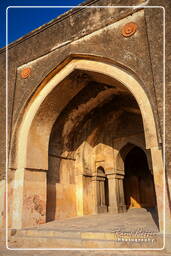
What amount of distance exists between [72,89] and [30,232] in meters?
4.21

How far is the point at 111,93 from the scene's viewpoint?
818 cm

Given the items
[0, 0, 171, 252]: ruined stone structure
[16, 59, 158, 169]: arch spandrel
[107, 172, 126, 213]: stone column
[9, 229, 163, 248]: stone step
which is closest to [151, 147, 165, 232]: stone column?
[0, 0, 171, 252]: ruined stone structure

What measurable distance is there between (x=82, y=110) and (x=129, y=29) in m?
3.56

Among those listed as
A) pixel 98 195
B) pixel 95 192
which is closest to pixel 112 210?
pixel 98 195

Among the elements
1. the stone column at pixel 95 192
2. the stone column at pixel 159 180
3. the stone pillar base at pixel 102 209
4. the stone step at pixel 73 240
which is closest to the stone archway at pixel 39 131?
the stone step at pixel 73 240

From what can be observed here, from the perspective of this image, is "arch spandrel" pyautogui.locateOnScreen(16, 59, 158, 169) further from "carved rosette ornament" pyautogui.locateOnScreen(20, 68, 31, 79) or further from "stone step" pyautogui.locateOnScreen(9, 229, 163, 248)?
"stone step" pyautogui.locateOnScreen(9, 229, 163, 248)

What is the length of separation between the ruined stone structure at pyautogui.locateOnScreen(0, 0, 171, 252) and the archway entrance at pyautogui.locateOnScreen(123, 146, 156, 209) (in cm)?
347

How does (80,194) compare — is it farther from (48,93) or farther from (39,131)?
(48,93)

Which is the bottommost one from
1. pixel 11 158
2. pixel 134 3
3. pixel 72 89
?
pixel 11 158

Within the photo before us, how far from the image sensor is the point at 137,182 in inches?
533

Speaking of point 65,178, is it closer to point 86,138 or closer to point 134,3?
point 86,138

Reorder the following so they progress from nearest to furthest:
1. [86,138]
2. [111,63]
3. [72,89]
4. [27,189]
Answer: [111,63] → [27,189] → [72,89] → [86,138]

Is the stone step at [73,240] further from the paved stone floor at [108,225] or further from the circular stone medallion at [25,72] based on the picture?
the circular stone medallion at [25,72]

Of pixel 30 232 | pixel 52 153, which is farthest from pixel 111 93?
pixel 30 232
